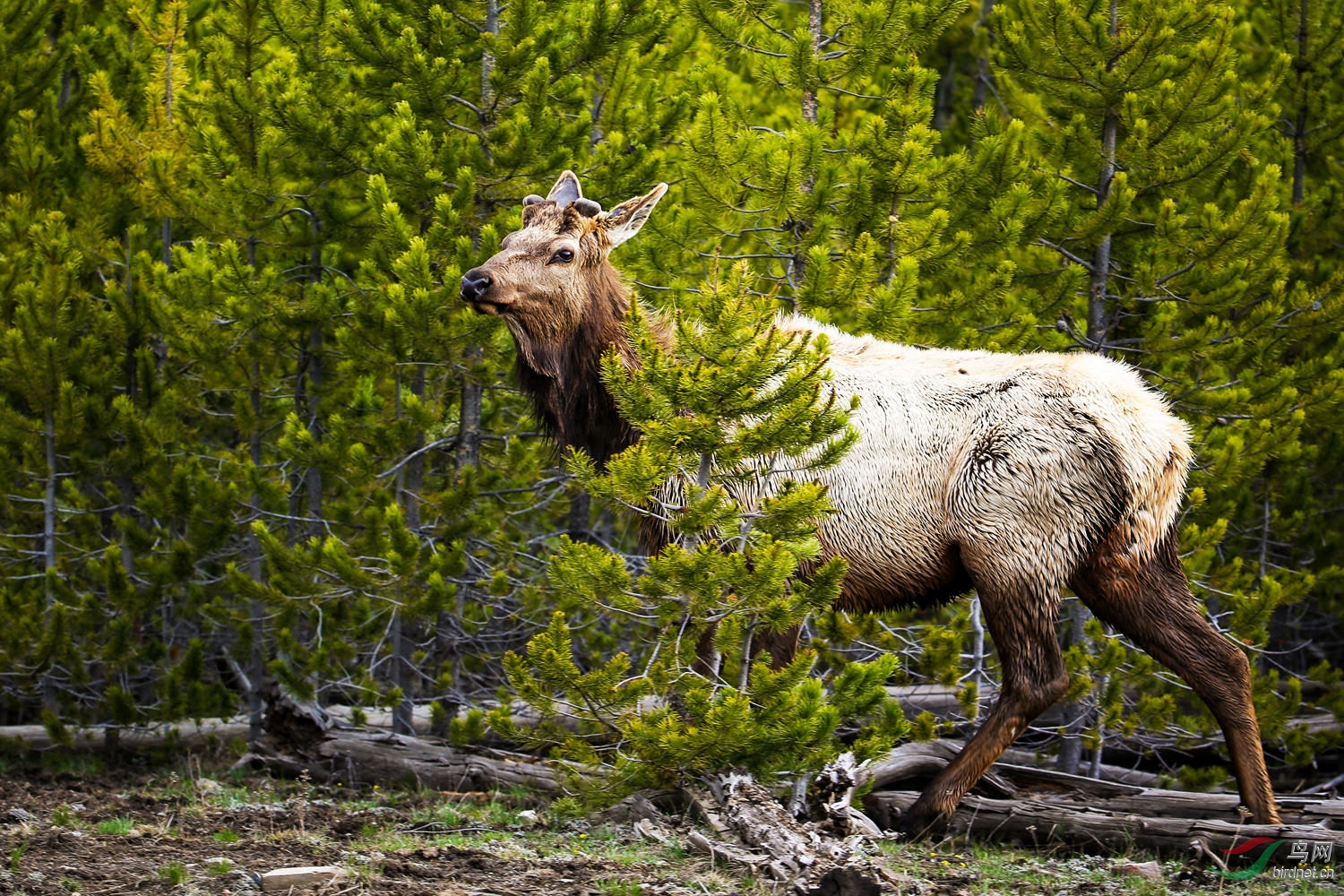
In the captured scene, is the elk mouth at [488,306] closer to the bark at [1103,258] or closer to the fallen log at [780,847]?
the fallen log at [780,847]

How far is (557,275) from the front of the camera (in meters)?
7.38

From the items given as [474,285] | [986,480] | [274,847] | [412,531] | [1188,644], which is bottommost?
[274,847]

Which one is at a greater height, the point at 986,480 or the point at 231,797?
the point at 986,480

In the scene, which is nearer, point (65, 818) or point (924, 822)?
point (924, 822)

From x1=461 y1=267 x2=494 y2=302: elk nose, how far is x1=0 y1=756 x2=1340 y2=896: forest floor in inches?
118

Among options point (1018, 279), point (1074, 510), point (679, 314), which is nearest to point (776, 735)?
point (679, 314)

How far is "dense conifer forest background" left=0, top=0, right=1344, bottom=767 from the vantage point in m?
9.19

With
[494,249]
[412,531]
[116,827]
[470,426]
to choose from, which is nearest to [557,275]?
[494,249]

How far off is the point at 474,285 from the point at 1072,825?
15.4 ft

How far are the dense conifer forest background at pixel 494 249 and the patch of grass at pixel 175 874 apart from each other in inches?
113

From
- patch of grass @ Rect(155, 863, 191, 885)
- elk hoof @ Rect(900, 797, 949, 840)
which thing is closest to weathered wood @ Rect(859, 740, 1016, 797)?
elk hoof @ Rect(900, 797, 949, 840)

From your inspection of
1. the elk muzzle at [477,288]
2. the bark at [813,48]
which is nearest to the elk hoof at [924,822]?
the elk muzzle at [477,288]

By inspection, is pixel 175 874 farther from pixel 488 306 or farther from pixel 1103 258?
pixel 1103 258

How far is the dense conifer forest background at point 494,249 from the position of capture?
9.19 meters
